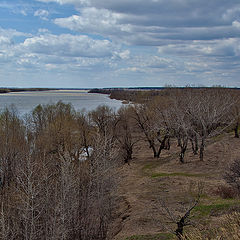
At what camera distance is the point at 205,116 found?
30969mm

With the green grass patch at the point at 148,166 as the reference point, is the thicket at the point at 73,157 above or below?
above

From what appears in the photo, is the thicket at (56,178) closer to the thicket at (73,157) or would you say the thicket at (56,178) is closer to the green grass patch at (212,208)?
the thicket at (73,157)

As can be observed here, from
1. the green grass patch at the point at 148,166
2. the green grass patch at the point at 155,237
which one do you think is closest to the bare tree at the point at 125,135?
the green grass patch at the point at 148,166

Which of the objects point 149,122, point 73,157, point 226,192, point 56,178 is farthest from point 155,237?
point 149,122

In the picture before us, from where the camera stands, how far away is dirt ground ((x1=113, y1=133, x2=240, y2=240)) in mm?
16172

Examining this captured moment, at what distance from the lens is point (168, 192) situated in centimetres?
2262

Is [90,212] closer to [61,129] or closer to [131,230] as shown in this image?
[131,230]

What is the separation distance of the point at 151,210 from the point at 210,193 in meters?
4.76

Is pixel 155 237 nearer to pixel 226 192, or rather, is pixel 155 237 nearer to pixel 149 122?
A: pixel 226 192

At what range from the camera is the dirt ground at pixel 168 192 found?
53.1 feet

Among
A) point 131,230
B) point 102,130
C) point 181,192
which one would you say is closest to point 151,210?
point 131,230

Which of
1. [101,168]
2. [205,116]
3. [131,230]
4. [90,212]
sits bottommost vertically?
[131,230]

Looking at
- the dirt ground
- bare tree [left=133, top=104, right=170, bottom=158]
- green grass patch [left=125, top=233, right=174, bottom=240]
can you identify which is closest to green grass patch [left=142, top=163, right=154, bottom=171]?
the dirt ground

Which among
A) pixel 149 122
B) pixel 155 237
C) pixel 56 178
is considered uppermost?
pixel 149 122
